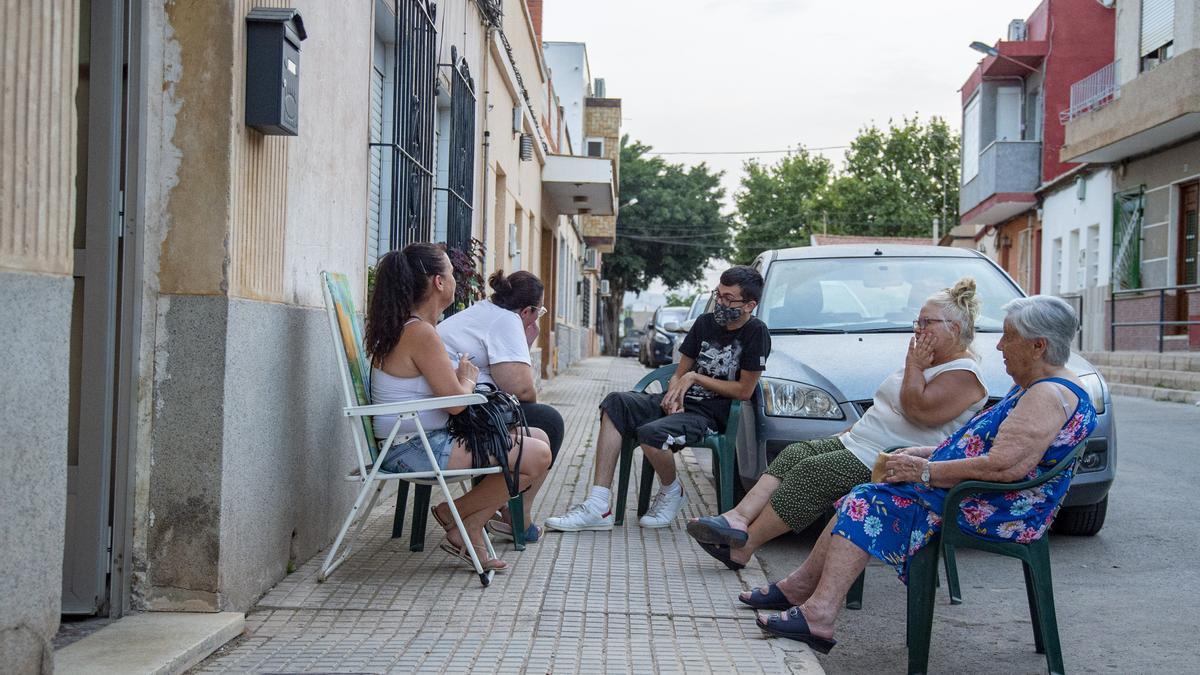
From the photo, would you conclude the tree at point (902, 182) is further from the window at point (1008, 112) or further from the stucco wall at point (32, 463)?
the stucco wall at point (32, 463)

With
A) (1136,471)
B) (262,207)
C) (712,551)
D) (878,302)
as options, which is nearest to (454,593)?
(712,551)

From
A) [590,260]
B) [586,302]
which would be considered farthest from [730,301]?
[586,302]

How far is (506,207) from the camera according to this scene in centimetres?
1371

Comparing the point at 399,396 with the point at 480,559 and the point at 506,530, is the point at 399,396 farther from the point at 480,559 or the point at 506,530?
the point at 506,530

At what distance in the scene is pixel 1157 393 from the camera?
15844mm

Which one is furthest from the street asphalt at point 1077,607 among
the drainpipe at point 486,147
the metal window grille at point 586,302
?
the metal window grille at point 586,302

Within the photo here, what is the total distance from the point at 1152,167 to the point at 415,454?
1971 centimetres

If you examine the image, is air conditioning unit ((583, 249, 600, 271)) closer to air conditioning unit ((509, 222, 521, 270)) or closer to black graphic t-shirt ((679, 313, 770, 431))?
air conditioning unit ((509, 222, 521, 270))

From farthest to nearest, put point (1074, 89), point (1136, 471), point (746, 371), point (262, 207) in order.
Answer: point (1074, 89), point (1136, 471), point (746, 371), point (262, 207)

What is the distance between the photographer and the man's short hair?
618 cm

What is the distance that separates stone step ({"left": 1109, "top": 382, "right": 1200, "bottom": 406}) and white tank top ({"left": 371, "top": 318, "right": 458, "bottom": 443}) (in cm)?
1214

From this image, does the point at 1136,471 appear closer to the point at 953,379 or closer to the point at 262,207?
the point at 953,379

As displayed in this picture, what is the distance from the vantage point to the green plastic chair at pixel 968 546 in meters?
3.85

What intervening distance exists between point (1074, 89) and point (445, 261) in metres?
23.4
